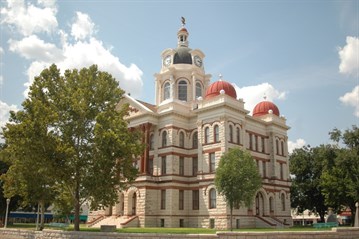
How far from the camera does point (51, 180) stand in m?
33.4

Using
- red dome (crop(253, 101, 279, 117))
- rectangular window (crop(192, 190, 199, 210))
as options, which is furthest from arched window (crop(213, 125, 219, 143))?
red dome (crop(253, 101, 279, 117))

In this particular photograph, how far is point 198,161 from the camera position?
47.3m

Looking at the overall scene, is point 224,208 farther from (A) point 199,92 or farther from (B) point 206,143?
(A) point 199,92

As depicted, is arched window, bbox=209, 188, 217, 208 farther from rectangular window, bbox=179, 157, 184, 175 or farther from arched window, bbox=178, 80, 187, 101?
arched window, bbox=178, 80, 187, 101

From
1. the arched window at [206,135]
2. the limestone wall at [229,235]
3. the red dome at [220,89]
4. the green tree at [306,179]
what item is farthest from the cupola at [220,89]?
the limestone wall at [229,235]

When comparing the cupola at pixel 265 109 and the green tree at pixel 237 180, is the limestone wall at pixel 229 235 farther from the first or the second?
the cupola at pixel 265 109

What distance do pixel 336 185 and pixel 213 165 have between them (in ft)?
58.7

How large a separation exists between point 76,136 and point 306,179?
44476 millimetres

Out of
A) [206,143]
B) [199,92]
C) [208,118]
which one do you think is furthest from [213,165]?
[199,92]

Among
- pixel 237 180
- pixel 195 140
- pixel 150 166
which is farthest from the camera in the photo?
pixel 150 166

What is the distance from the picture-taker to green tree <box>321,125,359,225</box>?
1932 inches

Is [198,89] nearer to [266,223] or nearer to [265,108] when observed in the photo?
[265,108]

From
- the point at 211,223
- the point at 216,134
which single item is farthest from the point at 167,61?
the point at 211,223

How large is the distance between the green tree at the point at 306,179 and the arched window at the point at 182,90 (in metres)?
22.8
